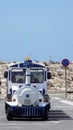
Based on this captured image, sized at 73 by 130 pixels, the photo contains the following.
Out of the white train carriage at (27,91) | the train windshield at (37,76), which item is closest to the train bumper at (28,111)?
the white train carriage at (27,91)

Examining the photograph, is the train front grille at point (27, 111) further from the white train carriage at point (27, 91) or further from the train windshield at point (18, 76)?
the train windshield at point (18, 76)

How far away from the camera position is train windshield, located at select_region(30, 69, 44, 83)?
27.8m

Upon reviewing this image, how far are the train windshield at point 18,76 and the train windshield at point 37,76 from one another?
0.39 meters

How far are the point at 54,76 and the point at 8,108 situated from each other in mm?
61533

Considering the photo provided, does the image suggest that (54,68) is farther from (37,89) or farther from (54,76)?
(37,89)

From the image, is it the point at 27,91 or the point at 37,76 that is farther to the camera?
the point at 37,76

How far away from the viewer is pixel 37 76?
91.7 feet

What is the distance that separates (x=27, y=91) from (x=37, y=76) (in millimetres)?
2596

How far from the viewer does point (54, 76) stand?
3428 inches

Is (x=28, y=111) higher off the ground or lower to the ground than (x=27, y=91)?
lower

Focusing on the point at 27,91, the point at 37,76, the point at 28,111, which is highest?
the point at 37,76

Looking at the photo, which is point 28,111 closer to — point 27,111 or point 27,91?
point 27,111

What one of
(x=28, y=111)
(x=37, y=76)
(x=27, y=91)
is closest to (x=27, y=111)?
(x=28, y=111)

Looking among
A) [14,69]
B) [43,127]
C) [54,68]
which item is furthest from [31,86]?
[54,68]
